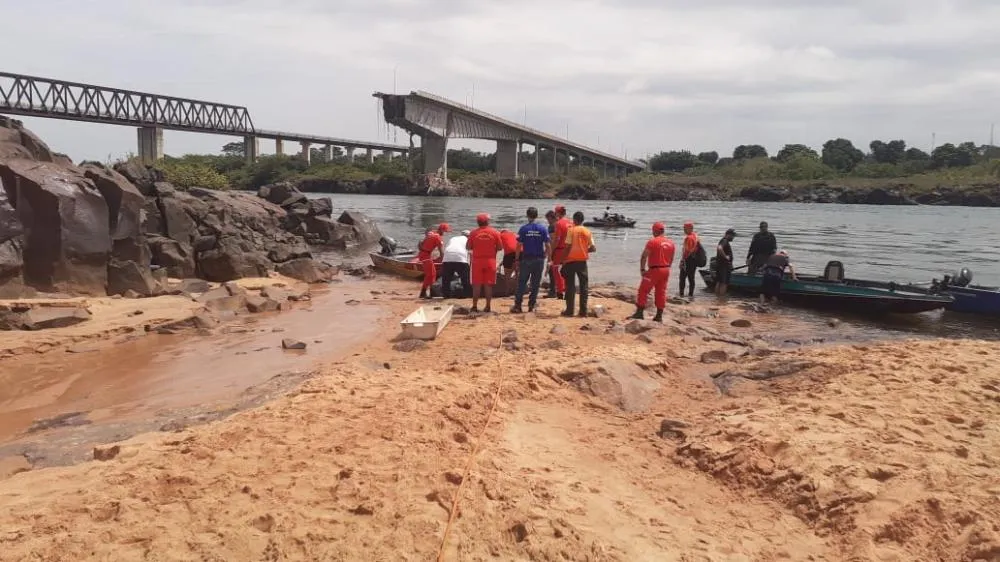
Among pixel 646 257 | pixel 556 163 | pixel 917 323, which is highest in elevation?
pixel 556 163

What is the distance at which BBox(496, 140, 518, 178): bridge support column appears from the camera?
335ft

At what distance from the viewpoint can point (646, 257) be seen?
11414 mm

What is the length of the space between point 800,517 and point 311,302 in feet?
37.6

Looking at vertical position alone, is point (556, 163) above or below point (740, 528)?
above

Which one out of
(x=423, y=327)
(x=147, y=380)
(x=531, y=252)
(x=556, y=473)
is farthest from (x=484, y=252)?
(x=556, y=473)

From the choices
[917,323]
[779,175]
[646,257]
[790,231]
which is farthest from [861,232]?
[779,175]

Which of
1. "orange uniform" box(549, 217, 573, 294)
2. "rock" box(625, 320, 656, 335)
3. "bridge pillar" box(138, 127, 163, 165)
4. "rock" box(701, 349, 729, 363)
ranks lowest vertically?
"rock" box(701, 349, 729, 363)

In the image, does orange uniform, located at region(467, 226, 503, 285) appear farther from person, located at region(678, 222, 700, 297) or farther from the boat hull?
the boat hull

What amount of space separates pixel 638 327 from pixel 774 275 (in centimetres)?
737

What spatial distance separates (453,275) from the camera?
13867 mm

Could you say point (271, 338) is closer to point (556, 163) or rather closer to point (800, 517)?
point (800, 517)

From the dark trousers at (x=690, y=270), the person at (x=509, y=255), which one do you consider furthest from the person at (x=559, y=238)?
the dark trousers at (x=690, y=270)

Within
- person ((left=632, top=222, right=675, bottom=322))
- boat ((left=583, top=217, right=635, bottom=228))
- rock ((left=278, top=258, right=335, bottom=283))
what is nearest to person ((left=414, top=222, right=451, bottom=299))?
person ((left=632, top=222, right=675, bottom=322))

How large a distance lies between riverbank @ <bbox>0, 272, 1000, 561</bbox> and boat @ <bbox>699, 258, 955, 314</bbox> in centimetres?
723
